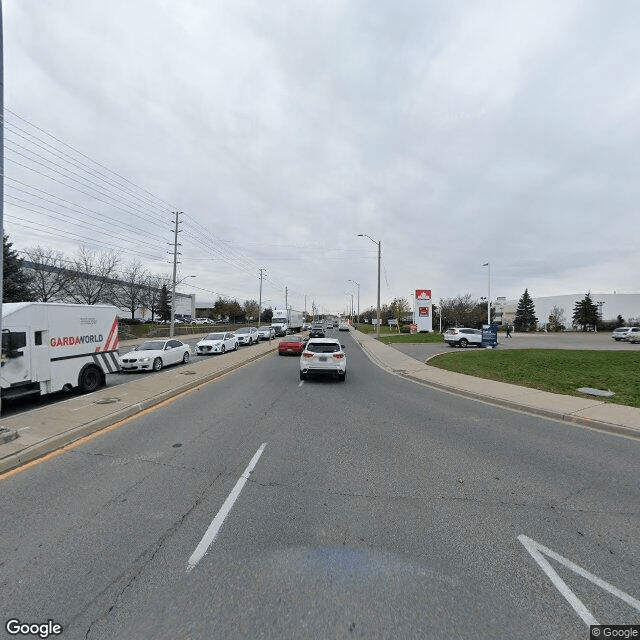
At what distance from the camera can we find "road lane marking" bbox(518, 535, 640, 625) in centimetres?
257

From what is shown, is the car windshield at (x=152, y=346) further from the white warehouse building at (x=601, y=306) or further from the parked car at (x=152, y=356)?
the white warehouse building at (x=601, y=306)

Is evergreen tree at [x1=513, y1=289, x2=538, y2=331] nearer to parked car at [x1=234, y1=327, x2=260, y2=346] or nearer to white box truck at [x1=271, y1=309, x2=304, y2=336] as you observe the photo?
white box truck at [x1=271, y1=309, x2=304, y2=336]

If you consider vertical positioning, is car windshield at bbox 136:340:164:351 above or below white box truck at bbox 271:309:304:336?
below

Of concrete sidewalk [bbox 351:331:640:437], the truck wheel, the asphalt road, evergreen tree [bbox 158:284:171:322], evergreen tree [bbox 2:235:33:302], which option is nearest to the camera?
the asphalt road

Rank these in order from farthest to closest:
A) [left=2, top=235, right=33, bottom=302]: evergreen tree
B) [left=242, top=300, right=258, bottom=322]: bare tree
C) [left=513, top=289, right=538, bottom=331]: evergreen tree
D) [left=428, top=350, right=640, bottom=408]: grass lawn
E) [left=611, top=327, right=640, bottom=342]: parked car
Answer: [left=242, top=300, right=258, bottom=322]: bare tree, [left=513, top=289, right=538, bottom=331]: evergreen tree, [left=611, top=327, right=640, bottom=342]: parked car, [left=2, top=235, right=33, bottom=302]: evergreen tree, [left=428, top=350, right=640, bottom=408]: grass lawn

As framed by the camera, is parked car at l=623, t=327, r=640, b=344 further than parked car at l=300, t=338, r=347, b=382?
Yes

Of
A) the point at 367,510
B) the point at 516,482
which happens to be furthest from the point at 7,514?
the point at 516,482

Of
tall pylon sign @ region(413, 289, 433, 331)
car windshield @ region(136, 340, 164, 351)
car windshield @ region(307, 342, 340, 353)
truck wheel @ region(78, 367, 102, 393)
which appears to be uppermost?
tall pylon sign @ region(413, 289, 433, 331)

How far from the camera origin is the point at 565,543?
339 cm

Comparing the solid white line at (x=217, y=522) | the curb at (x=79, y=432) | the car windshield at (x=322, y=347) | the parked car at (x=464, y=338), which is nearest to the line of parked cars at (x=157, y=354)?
the curb at (x=79, y=432)

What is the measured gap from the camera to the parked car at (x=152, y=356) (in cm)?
1537

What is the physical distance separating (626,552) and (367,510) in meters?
2.34

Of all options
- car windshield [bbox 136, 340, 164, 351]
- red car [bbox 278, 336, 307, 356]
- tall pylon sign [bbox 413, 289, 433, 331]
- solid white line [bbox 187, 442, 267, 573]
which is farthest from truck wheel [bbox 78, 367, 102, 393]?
tall pylon sign [bbox 413, 289, 433, 331]

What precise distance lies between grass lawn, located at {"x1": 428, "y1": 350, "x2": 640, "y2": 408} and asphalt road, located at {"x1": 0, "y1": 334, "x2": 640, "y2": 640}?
5036 mm
